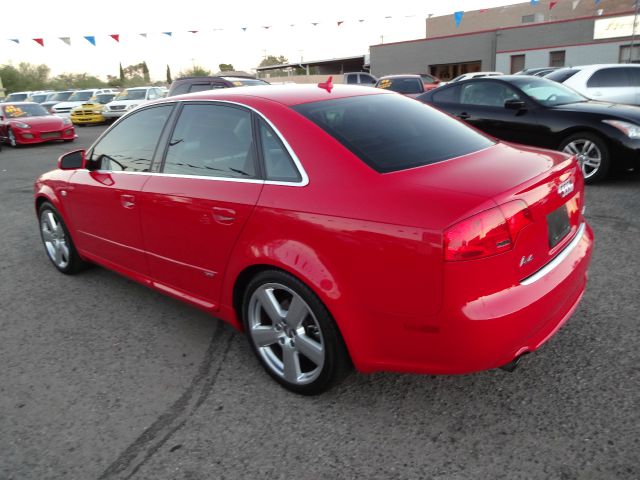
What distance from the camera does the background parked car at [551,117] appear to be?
662cm

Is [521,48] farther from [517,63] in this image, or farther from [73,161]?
[73,161]

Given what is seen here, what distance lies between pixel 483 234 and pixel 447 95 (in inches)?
278

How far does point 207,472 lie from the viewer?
232 centimetres

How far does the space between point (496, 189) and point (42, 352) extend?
303cm

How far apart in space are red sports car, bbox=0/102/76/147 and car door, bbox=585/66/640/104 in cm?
1469

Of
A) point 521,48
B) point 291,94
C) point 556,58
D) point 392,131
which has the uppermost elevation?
point 521,48

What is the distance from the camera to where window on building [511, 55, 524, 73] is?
3712 cm

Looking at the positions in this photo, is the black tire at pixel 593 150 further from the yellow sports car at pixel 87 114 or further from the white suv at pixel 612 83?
the yellow sports car at pixel 87 114

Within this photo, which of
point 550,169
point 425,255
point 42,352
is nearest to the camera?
point 425,255

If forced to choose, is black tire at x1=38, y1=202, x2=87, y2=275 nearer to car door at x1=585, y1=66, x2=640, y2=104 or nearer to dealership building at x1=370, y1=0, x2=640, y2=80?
car door at x1=585, y1=66, x2=640, y2=104

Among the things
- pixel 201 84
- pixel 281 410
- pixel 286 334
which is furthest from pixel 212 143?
pixel 201 84

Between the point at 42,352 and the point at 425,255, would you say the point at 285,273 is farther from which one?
the point at 42,352

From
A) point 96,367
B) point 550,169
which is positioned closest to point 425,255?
point 550,169

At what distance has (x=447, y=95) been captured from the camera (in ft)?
28.2
